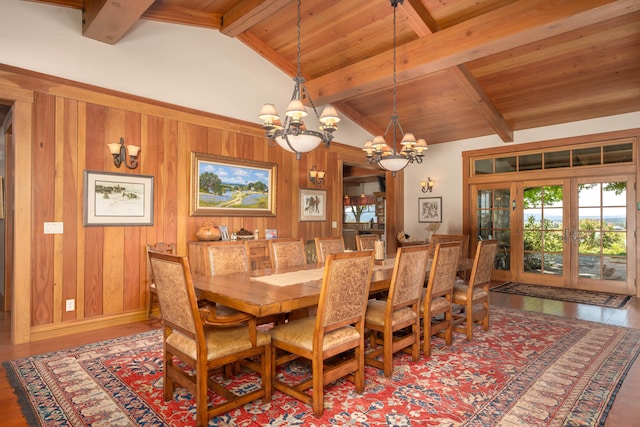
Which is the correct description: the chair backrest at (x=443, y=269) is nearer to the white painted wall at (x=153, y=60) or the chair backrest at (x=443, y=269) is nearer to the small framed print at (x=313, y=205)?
the small framed print at (x=313, y=205)

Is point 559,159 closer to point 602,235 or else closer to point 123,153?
point 602,235

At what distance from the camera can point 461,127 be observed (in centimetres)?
673

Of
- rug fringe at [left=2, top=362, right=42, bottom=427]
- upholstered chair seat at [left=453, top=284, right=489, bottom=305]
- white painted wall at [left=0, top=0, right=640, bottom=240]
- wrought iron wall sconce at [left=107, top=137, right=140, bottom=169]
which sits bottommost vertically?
rug fringe at [left=2, top=362, right=42, bottom=427]

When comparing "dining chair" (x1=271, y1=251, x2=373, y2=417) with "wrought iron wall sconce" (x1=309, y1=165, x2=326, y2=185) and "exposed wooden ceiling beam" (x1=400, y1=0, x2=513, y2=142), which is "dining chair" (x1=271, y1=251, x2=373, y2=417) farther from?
"wrought iron wall sconce" (x1=309, y1=165, x2=326, y2=185)

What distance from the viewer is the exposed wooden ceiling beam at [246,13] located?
3.87m

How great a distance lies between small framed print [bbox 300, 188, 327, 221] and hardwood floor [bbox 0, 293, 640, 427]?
2.76 m

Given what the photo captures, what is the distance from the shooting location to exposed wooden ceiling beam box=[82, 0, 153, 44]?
3.13 metres

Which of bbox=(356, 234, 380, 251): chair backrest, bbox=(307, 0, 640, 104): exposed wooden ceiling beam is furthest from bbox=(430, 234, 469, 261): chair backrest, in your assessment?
bbox=(307, 0, 640, 104): exposed wooden ceiling beam

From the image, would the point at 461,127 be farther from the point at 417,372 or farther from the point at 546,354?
the point at 417,372

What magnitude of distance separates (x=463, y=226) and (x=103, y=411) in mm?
6516

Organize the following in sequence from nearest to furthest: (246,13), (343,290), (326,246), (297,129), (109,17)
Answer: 1. (343,290)
2. (297,129)
3. (109,17)
4. (326,246)
5. (246,13)

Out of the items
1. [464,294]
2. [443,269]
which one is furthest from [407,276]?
[464,294]

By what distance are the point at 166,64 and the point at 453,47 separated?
3302mm

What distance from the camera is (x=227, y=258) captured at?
317 centimetres
